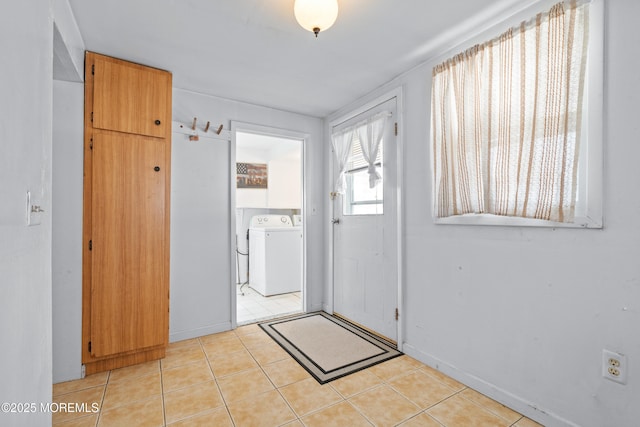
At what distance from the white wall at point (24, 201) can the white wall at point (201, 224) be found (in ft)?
4.77

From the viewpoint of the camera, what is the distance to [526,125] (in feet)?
5.33

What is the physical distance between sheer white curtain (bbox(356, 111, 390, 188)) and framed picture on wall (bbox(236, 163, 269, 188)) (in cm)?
248

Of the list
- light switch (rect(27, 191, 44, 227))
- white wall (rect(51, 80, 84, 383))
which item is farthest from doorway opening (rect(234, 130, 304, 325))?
light switch (rect(27, 191, 44, 227))

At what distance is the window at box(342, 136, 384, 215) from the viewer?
2812 mm

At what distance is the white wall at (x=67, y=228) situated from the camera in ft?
6.63

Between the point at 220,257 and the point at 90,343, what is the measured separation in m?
1.16

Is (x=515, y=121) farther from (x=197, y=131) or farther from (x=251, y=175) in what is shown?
(x=251, y=175)

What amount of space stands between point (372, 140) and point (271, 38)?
127 centimetres

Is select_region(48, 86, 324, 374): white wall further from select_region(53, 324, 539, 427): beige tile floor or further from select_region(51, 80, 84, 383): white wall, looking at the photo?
select_region(53, 324, 539, 427): beige tile floor

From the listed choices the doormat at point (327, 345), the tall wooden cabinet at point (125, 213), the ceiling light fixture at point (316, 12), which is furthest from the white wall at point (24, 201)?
the doormat at point (327, 345)

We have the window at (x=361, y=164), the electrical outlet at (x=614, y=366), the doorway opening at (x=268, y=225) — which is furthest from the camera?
the doorway opening at (x=268, y=225)

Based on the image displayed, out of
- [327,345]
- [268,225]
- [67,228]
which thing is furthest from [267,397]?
[268,225]

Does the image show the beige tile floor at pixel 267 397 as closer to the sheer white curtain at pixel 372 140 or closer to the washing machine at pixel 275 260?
the sheer white curtain at pixel 372 140

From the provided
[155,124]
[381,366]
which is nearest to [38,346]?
[155,124]
